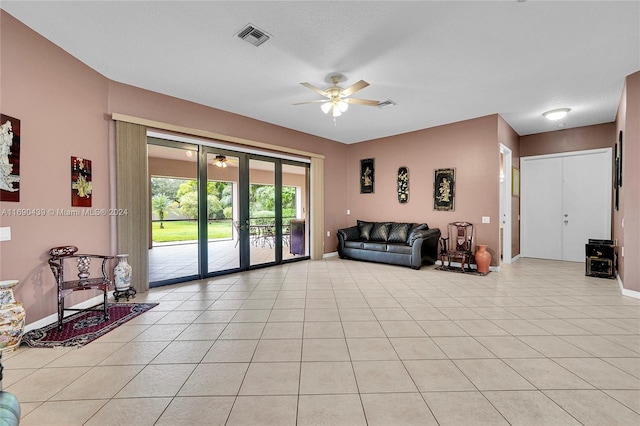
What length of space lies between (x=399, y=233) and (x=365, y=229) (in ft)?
3.14

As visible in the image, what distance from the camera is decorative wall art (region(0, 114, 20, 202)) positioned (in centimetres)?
257

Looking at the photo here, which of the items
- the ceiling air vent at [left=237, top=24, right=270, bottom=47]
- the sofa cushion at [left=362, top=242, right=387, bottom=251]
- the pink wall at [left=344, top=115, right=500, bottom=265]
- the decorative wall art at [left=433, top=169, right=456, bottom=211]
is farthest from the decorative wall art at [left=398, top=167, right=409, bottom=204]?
the ceiling air vent at [left=237, top=24, right=270, bottom=47]

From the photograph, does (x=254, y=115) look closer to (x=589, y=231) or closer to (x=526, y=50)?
(x=526, y=50)

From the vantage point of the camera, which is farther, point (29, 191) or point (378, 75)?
point (378, 75)

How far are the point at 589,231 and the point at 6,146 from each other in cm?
966

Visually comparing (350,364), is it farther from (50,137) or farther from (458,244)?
(458,244)

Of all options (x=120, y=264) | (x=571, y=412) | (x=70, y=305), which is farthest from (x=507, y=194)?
(x=70, y=305)

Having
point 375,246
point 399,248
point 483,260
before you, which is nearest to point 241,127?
point 375,246

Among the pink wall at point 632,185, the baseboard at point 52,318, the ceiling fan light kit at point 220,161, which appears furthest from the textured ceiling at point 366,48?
the baseboard at point 52,318

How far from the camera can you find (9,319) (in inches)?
88.3

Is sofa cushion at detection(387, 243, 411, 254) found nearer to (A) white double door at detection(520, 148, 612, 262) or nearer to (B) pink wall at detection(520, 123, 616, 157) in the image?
(A) white double door at detection(520, 148, 612, 262)

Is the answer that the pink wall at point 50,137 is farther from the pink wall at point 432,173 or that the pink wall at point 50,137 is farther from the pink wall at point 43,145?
the pink wall at point 432,173

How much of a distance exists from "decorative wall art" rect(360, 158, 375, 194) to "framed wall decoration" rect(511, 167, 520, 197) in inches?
126

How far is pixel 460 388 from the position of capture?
6.31 ft
